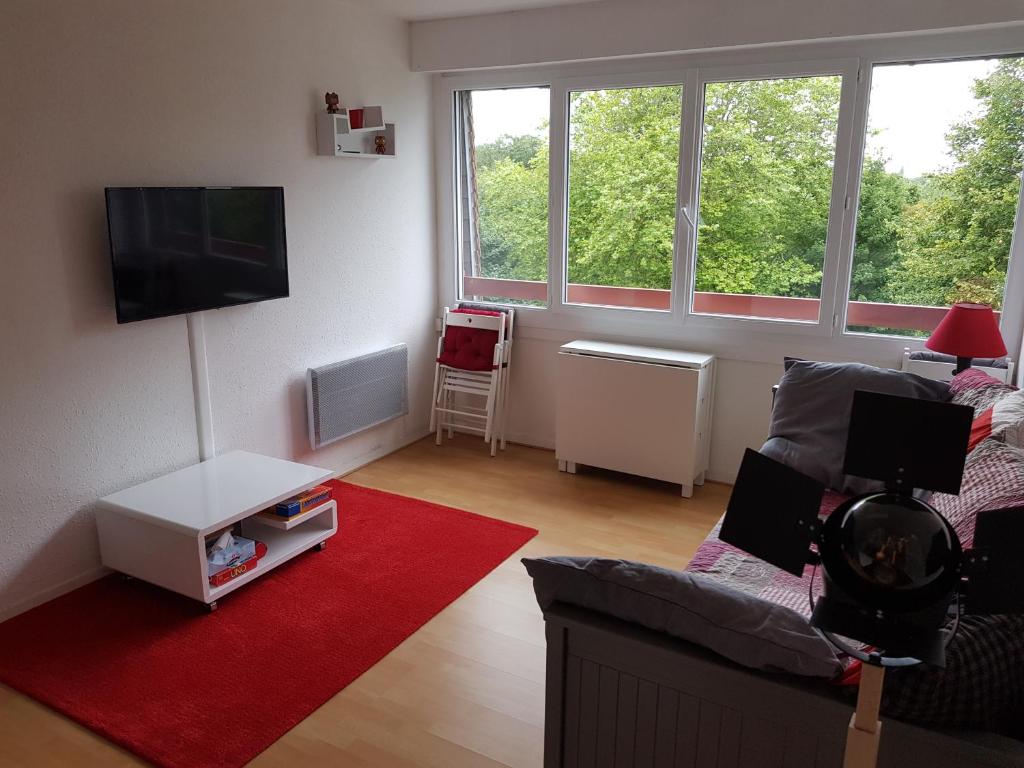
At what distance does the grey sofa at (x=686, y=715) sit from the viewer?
1.42 m

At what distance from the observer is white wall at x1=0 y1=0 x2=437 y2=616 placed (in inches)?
112

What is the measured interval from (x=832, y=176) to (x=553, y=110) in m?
1.56

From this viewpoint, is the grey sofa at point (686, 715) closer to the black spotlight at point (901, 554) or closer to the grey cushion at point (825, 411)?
the black spotlight at point (901, 554)

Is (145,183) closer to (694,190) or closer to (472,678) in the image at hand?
(472,678)

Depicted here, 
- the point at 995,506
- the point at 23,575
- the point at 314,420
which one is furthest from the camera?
the point at 314,420

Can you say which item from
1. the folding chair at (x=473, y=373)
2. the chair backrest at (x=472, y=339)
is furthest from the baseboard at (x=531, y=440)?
the chair backrest at (x=472, y=339)

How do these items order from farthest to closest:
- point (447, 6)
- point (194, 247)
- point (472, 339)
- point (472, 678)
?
point (472, 339)
point (447, 6)
point (194, 247)
point (472, 678)

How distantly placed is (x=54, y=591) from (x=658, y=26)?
3721 mm

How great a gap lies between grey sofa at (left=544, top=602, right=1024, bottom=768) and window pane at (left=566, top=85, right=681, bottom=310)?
297 centimetres

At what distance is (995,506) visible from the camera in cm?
198

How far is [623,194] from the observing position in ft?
14.5

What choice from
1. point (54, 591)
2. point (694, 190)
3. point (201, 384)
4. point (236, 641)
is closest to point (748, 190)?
point (694, 190)

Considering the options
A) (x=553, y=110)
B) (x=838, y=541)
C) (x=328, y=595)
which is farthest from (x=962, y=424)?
(x=553, y=110)

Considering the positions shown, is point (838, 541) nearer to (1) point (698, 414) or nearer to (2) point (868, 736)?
(2) point (868, 736)
